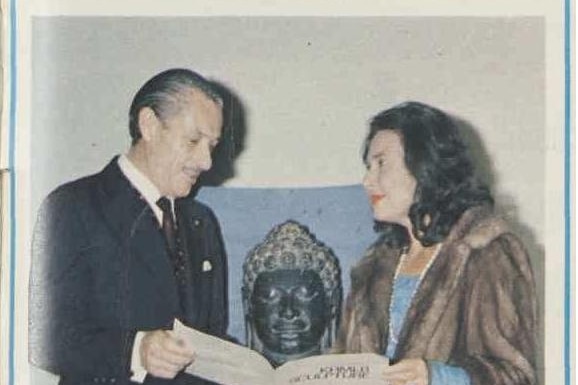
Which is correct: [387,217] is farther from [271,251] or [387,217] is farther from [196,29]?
[196,29]

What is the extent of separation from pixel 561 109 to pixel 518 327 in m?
0.19

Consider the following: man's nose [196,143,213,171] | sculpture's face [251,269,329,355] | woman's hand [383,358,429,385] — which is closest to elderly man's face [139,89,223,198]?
man's nose [196,143,213,171]

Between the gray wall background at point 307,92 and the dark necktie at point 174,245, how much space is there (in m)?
0.05

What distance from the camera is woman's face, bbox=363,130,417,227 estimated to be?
1.04 metres

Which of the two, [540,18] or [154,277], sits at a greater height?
[540,18]

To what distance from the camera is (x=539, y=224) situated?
104 centimetres

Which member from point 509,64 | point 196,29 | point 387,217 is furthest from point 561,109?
point 196,29

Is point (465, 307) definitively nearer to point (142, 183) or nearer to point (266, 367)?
point (266, 367)

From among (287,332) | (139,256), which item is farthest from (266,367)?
(139,256)

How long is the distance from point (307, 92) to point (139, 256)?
194 mm

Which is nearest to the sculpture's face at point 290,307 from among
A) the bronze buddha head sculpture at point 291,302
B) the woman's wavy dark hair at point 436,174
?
the bronze buddha head sculpture at point 291,302

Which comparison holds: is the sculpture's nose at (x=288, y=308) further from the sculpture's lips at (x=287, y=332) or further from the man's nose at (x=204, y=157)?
the man's nose at (x=204, y=157)

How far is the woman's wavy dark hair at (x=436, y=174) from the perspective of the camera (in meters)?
1.03

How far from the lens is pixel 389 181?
1037 millimetres
